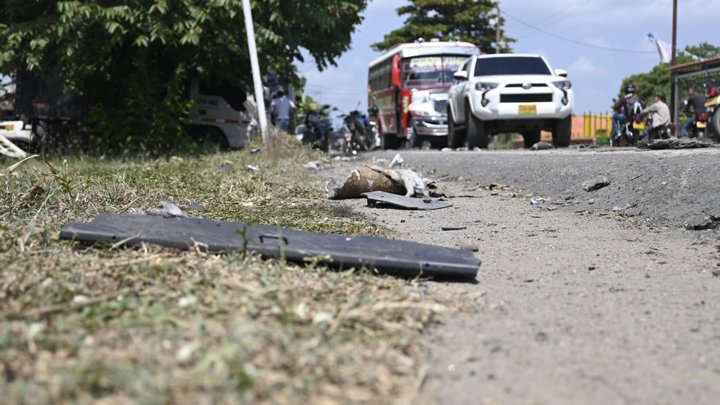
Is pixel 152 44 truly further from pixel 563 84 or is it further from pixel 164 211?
pixel 164 211

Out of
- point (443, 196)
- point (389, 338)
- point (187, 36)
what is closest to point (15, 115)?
point (187, 36)

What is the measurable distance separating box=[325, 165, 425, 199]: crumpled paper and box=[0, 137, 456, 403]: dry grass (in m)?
3.63

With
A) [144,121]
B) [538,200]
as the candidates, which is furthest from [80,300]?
[144,121]

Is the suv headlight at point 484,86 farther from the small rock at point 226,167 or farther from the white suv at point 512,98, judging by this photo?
the small rock at point 226,167

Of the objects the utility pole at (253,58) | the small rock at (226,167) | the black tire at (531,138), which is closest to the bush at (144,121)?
the utility pole at (253,58)

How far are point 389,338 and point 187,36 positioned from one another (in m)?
12.1

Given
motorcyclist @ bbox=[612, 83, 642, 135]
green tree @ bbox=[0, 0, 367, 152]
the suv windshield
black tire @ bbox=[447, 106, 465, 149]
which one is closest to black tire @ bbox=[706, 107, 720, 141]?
the suv windshield

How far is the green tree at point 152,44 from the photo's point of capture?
13.9 metres

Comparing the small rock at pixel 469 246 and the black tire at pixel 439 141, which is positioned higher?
the black tire at pixel 439 141

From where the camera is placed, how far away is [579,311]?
10.6 ft

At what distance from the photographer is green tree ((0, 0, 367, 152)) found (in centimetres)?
1391

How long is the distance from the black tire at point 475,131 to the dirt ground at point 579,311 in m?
8.84

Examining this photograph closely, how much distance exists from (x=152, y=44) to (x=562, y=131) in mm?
7873

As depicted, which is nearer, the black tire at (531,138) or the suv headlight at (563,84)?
the suv headlight at (563,84)
